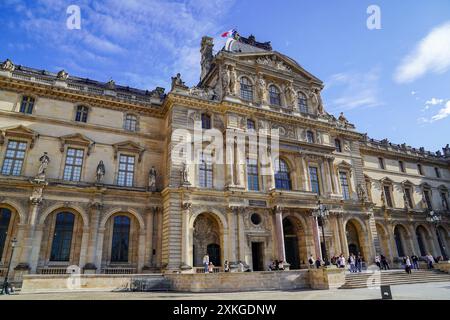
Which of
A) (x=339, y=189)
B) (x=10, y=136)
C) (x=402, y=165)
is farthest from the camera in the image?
(x=402, y=165)

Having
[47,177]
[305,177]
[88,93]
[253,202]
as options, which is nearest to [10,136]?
[47,177]

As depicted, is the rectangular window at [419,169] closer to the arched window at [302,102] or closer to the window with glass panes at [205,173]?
the arched window at [302,102]

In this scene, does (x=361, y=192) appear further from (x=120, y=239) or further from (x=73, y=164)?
(x=73, y=164)

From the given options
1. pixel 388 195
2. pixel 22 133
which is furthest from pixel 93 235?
pixel 388 195

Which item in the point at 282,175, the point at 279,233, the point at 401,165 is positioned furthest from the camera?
the point at 401,165

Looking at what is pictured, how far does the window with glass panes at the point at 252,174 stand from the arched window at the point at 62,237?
15.8 m

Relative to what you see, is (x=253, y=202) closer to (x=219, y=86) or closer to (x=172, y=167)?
(x=172, y=167)

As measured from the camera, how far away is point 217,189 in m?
27.0

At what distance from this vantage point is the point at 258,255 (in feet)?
90.5

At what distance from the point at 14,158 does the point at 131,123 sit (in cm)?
1017

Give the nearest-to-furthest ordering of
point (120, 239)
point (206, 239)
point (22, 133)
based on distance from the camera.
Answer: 1. point (22, 133)
2. point (120, 239)
3. point (206, 239)

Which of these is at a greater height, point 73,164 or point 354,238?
point 73,164

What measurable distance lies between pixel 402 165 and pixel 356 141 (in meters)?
12.7
